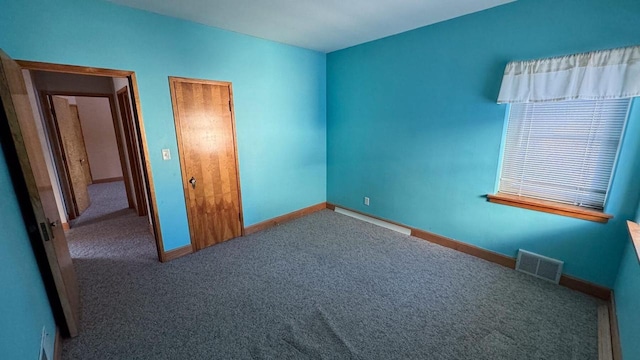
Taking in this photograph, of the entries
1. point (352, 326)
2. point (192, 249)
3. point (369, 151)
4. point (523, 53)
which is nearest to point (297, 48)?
point (369, 151)

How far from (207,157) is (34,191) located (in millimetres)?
1515

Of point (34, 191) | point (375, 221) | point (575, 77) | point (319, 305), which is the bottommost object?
point (319, 305)

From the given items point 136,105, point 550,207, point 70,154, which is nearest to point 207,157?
point 136,105

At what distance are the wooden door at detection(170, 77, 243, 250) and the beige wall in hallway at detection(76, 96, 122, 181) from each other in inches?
196

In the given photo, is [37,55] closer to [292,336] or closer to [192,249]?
[192,249]

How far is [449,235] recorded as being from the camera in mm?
3035

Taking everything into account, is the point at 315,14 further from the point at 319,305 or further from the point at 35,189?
the point at 319,305

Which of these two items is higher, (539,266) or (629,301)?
(629,301)

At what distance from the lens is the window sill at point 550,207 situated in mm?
2082

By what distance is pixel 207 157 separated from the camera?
2947 millimetres

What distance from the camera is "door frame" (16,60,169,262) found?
1.97m

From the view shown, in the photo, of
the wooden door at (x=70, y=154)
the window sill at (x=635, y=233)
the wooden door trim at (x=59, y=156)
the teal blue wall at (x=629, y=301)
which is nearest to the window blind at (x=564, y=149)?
the window sill at (x=635, y=233)

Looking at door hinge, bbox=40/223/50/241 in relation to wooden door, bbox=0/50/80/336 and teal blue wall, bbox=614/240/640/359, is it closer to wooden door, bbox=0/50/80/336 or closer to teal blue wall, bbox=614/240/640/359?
wooden door, bbox=0/50/80/336

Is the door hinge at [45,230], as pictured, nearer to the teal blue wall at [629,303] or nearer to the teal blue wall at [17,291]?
the teal blue wall at [17,291]
